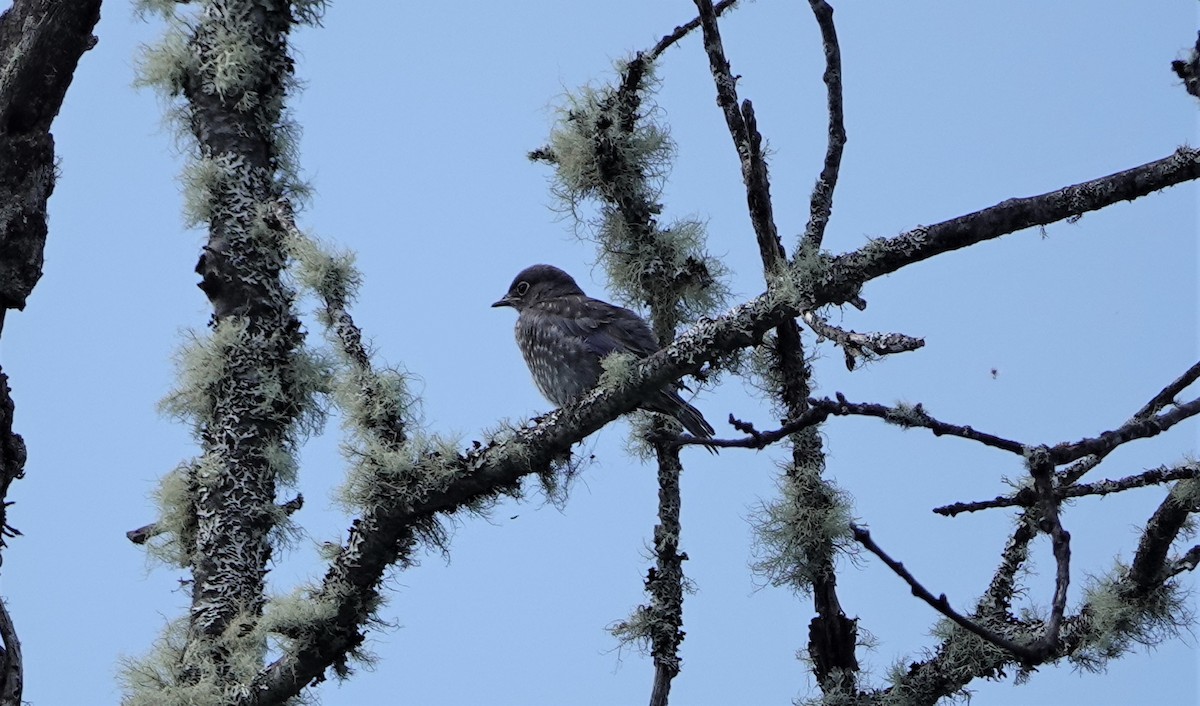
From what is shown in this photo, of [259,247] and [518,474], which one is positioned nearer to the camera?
[518,474]

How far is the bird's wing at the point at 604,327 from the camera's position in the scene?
16.8ft

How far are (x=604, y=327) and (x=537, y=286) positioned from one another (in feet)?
3.48

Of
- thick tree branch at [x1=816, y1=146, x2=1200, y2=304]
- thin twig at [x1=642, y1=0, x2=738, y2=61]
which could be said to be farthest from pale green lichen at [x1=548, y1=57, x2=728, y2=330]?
thick tree branch at [x1=816, y1=146, x2=1200, y2=304]

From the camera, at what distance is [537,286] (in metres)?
6.27

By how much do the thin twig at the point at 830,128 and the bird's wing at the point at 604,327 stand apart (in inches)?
57.2

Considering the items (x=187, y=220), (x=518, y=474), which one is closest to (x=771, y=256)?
(x=518, y=474)

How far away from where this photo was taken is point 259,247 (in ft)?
14.0

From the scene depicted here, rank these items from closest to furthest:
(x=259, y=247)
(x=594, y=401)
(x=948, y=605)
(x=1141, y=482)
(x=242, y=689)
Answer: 1. (x=948, y=605)
2. (x=1141, y=482)
3. (x=594, y=401)
4. (x=242, y=689)
5. (x=259, y=247)

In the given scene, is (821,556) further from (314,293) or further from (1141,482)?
(314,293)

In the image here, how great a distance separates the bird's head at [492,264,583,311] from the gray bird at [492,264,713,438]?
182mm

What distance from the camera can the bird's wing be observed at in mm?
5121

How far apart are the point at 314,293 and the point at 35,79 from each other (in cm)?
101

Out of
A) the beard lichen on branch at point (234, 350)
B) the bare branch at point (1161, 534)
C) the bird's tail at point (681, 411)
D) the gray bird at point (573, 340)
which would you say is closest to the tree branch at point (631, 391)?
the beard lichen on branch at point (234, 350)

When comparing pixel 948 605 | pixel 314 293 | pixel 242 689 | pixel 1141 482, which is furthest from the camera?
pixel 314 293
